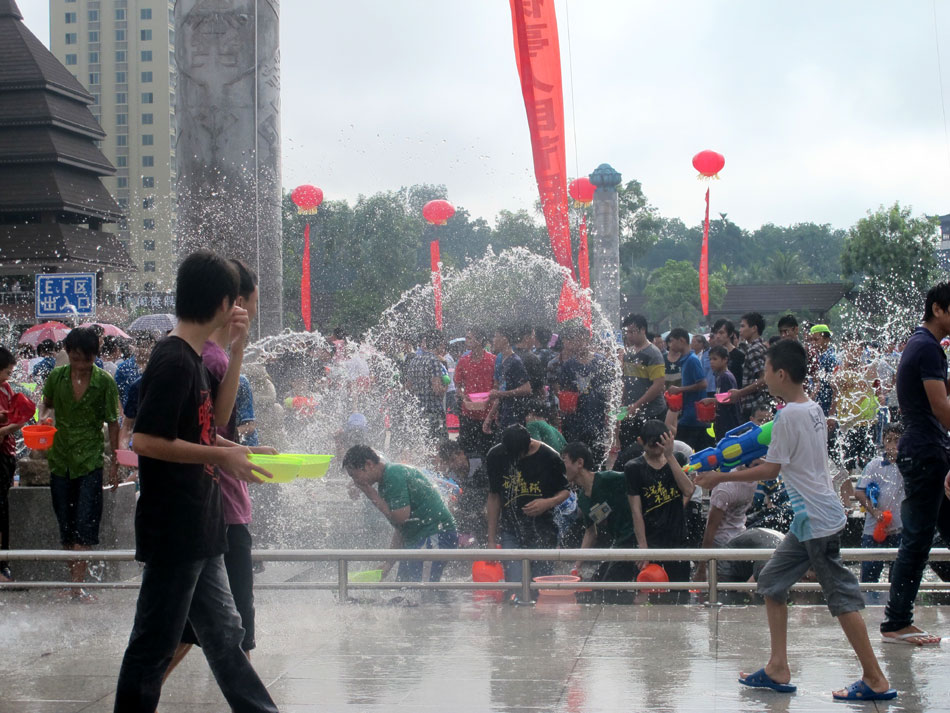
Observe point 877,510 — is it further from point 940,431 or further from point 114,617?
point 114,617

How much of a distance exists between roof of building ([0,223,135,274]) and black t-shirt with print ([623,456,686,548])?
47.3 metres

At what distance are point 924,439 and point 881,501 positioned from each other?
9.91 feet

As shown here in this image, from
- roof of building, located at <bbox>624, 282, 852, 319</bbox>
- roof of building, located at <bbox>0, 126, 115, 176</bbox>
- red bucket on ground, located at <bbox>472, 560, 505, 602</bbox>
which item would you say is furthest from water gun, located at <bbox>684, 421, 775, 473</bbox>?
roof of building, located at <bbox>624, 282, 852, 319</bbox>

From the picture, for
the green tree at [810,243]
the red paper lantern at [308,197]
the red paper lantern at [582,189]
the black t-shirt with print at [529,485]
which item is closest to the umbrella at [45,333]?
the red paper lantern at [308,197]

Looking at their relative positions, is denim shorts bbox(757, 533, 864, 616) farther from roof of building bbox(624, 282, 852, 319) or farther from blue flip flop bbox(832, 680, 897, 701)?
roof of building bbox(624, 282, 852, 319)

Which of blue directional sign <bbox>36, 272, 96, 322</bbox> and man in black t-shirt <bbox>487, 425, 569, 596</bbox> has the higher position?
blue directional sign <bbox>36, 272, 96, 322</bbox>

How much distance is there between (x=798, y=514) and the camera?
16.0 feet

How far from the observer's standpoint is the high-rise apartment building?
349 ft

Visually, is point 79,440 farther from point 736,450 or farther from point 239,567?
point 736,450

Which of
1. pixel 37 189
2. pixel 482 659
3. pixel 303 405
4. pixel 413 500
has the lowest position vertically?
pixel 482 659

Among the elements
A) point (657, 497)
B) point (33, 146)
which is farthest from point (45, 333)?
point (33, 146)

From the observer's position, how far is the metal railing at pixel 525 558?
6.16 metres

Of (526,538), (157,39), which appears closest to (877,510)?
(526,538)

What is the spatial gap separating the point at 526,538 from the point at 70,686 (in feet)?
11.8
